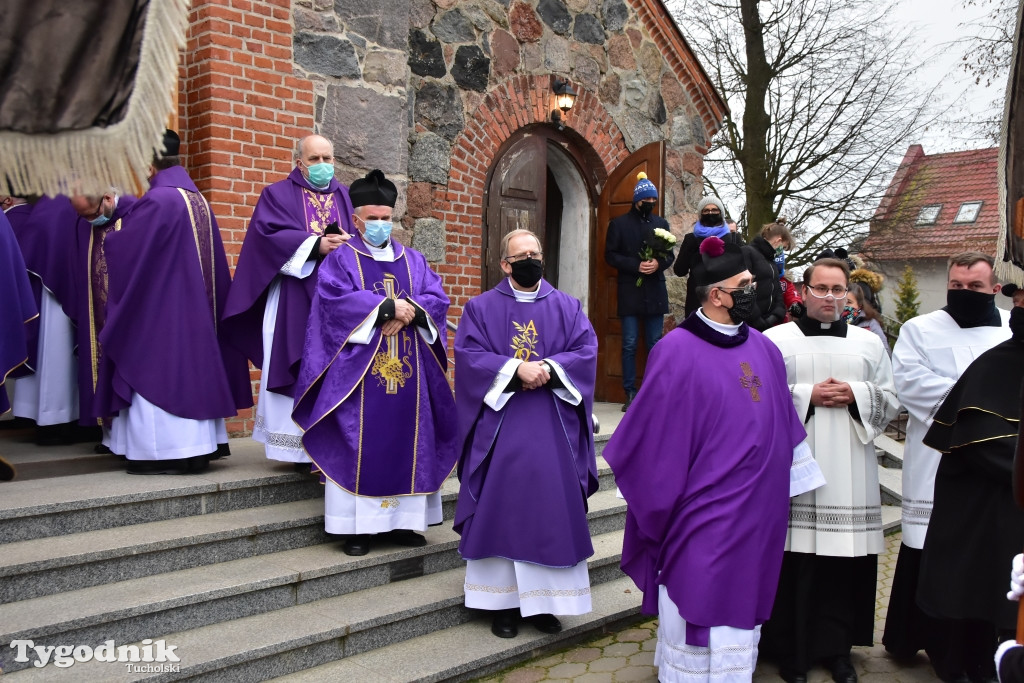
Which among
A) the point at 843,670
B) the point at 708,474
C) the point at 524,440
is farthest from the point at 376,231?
the point at 843,670

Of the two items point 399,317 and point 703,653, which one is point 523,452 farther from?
point 703,653

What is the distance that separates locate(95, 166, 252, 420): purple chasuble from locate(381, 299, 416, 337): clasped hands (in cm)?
118

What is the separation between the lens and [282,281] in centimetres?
567

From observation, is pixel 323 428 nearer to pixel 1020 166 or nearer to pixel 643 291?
pixel 1020 166

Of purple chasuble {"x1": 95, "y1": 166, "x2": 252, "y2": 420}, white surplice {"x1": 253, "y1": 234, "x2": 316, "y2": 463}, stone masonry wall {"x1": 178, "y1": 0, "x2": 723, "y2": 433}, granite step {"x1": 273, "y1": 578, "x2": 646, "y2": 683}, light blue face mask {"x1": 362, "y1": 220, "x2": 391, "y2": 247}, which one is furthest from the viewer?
Answer: stone masonry wall {"x1": 178, "y1": 0, "x2": 723, "y2": 433}

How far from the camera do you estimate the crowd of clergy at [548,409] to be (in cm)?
403

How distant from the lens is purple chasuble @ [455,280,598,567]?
4.61m

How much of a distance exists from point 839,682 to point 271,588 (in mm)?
2823

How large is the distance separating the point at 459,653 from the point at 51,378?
349cm

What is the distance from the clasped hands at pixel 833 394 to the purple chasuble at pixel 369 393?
200 centimetres

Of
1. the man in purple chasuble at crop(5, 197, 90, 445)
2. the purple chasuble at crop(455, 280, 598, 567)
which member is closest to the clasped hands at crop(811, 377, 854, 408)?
the purple chasuble at crop(455, 280, 598, 567)

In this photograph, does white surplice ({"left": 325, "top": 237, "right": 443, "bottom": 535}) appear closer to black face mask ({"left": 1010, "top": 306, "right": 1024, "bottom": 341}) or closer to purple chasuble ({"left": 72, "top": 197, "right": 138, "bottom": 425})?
purple chasuble ({"left": 72, "top": 197, "right": 138, "bottom": 425})

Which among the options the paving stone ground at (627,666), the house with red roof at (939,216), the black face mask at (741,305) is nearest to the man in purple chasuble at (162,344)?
the paving stone ground at (627,666)

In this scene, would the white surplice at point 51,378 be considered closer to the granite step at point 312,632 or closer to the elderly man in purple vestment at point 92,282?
the elderly man in purple vestment at point 92,282
